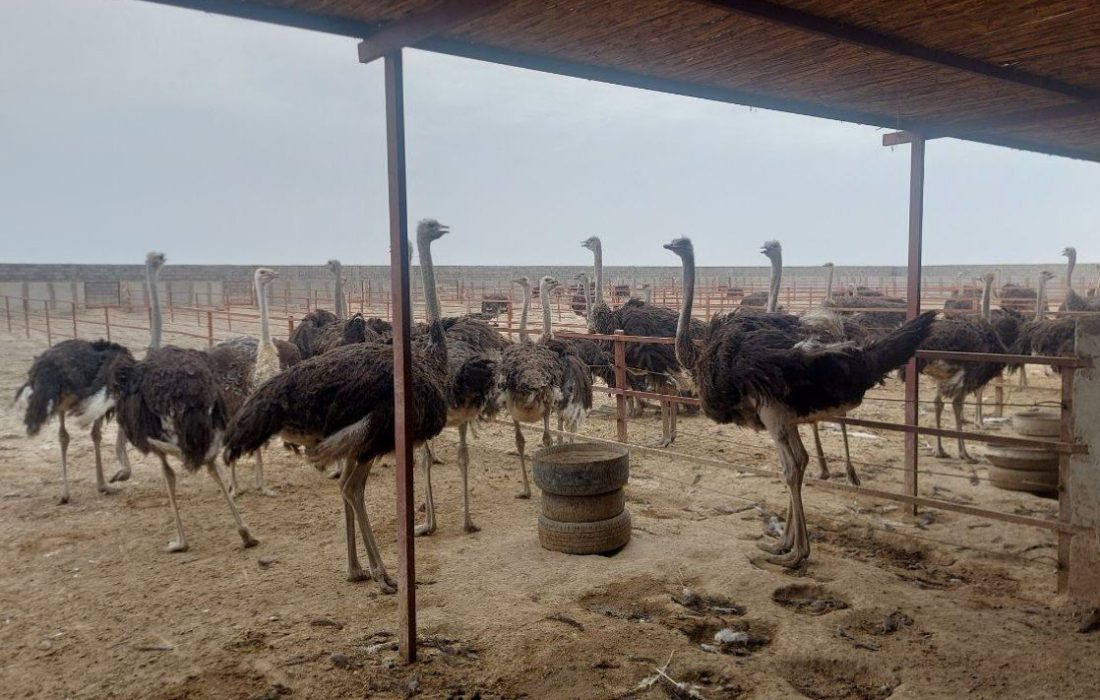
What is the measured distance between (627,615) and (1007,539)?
2580 mm

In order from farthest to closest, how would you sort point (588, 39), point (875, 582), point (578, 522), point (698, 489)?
point (698, 489) < point (578, 522) < point (875, 582) < point (588, 39)

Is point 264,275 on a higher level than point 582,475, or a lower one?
higher

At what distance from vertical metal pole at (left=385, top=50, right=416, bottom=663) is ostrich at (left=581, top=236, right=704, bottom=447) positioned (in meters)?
4.53

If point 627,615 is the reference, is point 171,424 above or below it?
above

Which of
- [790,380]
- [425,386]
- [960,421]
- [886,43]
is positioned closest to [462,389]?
[425,386]

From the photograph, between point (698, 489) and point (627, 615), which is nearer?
point (627, 615)

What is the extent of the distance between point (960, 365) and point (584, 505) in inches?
154

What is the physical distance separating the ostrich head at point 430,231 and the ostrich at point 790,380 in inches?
84.5

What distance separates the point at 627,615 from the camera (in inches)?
156

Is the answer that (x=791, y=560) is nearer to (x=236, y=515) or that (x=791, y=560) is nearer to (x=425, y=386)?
(x=425, y=386)

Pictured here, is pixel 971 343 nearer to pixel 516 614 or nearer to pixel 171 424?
pixel 516 614

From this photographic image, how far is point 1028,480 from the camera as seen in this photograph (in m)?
5.74

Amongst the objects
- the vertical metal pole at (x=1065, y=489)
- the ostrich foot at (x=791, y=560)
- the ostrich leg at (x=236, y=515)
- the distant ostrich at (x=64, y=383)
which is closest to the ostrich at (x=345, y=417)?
the ostrich leg at (x=236, y=515)

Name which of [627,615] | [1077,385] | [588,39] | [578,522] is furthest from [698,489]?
[588,39]
